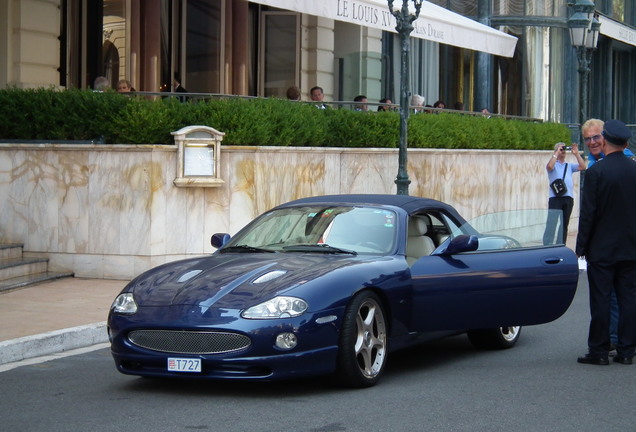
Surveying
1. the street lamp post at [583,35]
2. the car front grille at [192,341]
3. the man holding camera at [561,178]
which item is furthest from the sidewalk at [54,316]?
the street lamp post at [583,35]

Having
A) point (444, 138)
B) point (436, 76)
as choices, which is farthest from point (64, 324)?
point (436, 76)

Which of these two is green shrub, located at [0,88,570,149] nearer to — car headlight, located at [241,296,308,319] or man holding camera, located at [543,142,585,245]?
man holding camera, located at [543,142,585,245]

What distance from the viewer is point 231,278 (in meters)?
7.93

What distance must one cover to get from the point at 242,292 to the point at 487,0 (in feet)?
77.6

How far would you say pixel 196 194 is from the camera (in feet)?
49.2

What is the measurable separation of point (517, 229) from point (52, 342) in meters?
3.97

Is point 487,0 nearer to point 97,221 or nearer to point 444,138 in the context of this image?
point 444,138

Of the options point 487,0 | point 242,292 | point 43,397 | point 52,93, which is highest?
point 487,0

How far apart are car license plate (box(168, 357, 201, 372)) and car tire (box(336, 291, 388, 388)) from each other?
3.10 feet

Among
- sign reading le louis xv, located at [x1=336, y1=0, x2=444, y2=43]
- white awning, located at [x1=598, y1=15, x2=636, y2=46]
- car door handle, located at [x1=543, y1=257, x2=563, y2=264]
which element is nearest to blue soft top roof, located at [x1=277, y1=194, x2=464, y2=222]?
car door handle, located at [x1=543, y1=257, x2=563, y2=264]

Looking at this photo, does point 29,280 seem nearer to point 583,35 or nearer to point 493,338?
point 493,338

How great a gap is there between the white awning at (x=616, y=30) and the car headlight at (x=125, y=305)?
28645 mm

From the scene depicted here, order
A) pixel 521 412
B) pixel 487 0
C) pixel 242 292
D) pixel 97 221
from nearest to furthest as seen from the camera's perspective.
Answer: pixel 521 412 < pixel 242 292 < pixel 97 221 < pixel 487 0

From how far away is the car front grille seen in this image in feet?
24.5
